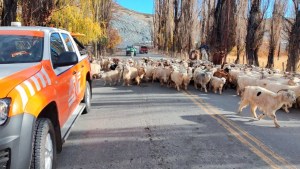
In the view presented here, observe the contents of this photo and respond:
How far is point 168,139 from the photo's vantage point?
707 cm

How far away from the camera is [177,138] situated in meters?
7.16

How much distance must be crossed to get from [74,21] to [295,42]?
50.7ft

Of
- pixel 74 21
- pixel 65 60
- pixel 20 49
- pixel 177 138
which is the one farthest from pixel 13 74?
pixel 74 21

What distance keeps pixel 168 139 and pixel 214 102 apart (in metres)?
5.26

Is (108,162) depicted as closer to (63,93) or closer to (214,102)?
(63,93)

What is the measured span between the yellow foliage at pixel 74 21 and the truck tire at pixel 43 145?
20596mm

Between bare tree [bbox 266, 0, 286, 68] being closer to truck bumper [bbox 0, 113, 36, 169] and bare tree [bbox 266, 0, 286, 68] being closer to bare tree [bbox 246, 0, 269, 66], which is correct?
bare tree [bbox 246, 0, 269, 66]

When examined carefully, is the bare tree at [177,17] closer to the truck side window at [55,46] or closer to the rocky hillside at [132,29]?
the truck side window at [55,46]

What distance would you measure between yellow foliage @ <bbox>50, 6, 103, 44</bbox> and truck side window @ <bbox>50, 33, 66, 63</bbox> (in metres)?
18.1

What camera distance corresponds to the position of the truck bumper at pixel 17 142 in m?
3.46

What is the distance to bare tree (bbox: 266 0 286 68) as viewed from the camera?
3022 centimetres

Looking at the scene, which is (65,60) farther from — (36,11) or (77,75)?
(36,11)

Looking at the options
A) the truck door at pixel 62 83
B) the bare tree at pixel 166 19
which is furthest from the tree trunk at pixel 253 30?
the bare tree at pixel 166 19

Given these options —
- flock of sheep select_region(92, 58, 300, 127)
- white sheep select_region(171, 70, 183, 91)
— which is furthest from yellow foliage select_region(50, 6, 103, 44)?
white sheep select_region(171, 70, 183, 91)
